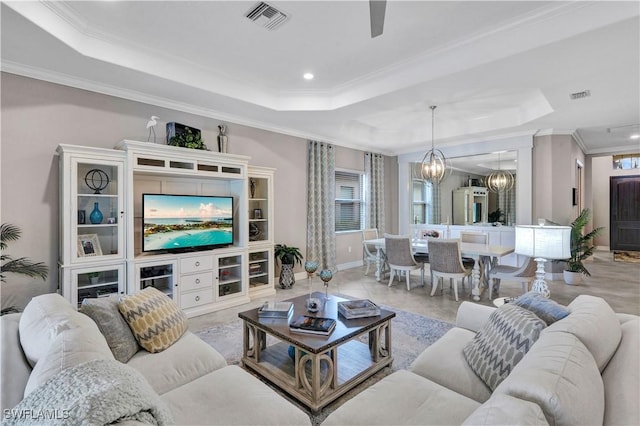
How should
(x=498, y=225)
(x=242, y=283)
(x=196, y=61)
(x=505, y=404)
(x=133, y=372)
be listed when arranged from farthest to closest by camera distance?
(x=498, y=225) < (x=242, y=283) < (x=196, y=61) < (x=133, y=372) < (x=505, y=404)

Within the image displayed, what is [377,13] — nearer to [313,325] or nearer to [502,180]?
[313,325]

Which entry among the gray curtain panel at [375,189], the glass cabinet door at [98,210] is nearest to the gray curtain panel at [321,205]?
the gray curtain panel at [375,189]

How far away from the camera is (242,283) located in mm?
4238

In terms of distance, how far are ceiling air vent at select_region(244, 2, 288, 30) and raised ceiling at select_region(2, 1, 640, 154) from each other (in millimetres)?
50

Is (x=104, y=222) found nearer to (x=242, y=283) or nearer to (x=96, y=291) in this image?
(x=96, y=291)

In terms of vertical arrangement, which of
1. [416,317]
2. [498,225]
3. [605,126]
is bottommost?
[416,317]

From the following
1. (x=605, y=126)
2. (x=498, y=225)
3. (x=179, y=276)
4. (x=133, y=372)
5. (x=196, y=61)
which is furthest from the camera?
(x=498, y=225)


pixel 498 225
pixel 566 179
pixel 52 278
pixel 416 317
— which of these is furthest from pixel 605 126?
pixel 52 278

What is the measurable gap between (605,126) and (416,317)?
16.5 ft

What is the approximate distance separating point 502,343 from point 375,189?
5.71m

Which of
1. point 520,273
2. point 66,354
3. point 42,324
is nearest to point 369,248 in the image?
point 520,273

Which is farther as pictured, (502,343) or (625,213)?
(625,213)

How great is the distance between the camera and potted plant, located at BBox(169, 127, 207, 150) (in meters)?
3.74

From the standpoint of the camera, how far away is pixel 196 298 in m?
3.76
